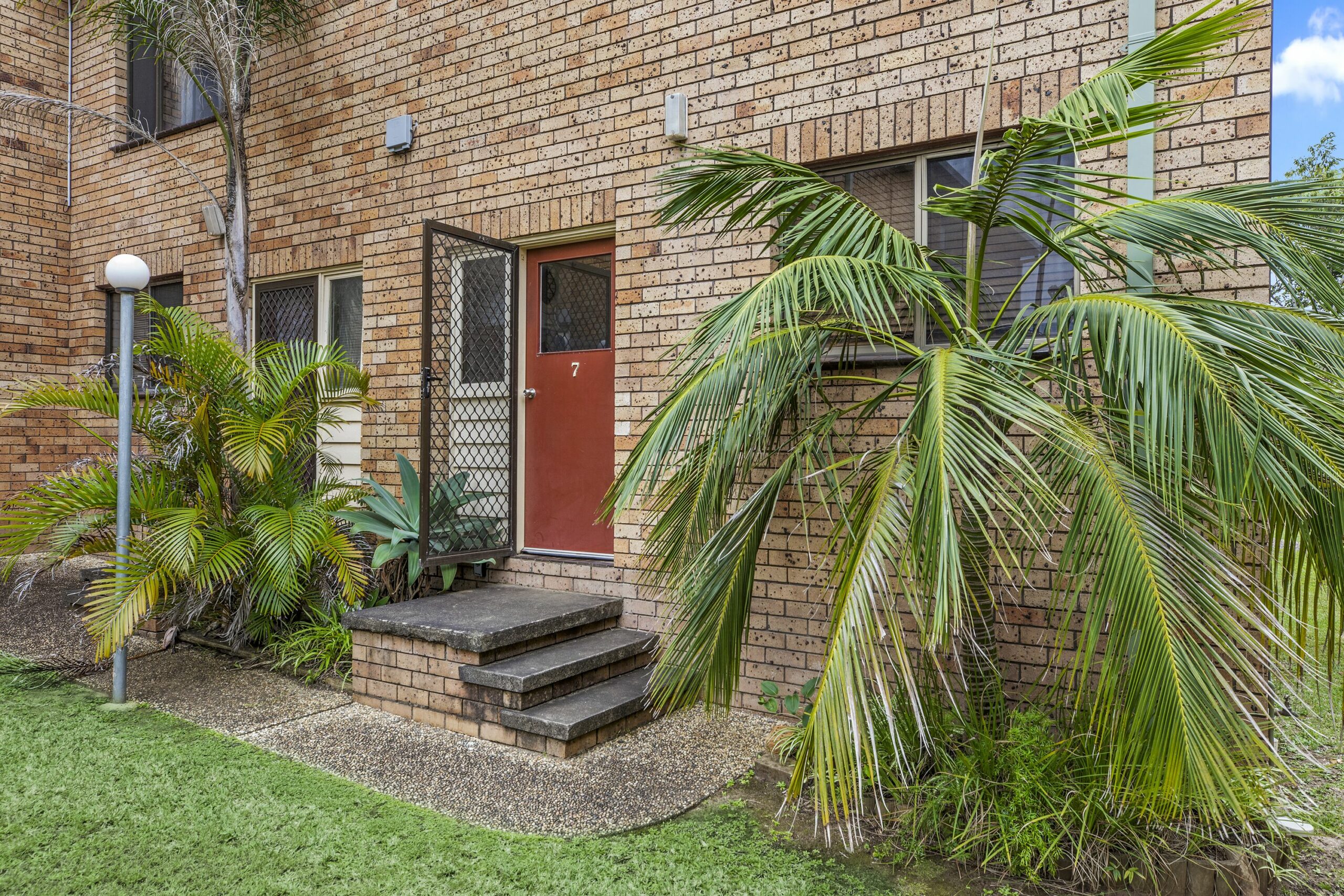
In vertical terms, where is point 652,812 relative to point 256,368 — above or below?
below

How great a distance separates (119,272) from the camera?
13.5ft

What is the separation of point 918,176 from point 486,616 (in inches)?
115

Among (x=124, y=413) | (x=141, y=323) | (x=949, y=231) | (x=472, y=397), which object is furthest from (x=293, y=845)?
(x=141, y=323)

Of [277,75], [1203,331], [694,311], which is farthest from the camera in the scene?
[277,75]

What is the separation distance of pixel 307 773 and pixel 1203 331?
332 centimetres

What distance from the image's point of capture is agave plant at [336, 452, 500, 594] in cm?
462

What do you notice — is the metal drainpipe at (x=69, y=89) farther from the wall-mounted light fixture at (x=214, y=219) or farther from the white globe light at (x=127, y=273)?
the white globe light at (x=127, y=273)

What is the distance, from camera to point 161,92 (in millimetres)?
7324

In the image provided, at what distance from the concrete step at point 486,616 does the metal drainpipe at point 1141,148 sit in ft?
9.46

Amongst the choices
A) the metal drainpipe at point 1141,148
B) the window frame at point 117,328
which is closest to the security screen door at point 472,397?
the window frame at point 117,328

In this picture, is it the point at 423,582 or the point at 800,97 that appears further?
the point at 423,582

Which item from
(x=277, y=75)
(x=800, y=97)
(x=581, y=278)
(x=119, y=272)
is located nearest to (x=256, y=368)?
(x=119, y=272)

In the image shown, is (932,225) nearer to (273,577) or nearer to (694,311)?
(694,311)

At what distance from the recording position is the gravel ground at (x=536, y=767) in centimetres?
292
